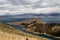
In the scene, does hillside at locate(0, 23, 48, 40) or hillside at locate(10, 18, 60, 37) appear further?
hillside at locate(10, 18, 60, 37)

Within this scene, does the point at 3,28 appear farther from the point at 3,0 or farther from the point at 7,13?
the point at 3,0

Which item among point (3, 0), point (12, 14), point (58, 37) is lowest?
point (58, 37)

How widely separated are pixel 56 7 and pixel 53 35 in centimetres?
128

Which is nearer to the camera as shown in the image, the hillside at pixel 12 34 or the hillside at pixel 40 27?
the hillside at pixel 12 34

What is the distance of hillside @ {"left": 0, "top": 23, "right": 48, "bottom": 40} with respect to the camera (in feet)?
23.7

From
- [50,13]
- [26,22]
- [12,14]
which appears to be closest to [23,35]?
[26,22]

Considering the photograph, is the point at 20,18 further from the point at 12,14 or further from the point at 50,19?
the point at 50,19

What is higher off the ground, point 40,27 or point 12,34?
point 40,27

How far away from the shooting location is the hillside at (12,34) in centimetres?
722

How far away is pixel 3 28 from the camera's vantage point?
7.62 m

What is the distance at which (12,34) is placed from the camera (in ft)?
24.3

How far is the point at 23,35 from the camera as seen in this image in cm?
738

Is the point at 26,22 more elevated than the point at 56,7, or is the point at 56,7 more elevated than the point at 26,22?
the point at 56,7

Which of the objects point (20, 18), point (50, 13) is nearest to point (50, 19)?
point (50, 13)
